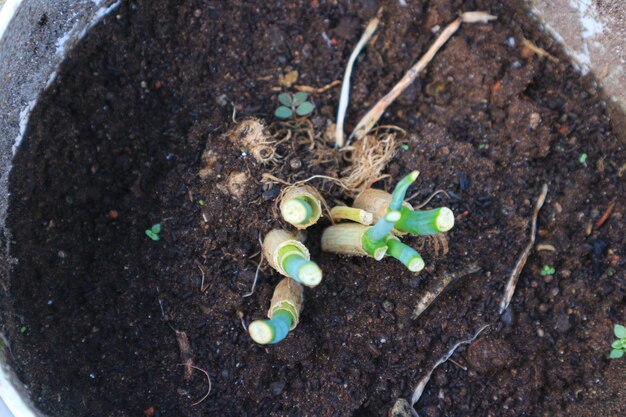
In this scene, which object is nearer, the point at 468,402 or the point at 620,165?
the point at 468,402

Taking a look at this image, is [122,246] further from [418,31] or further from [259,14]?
[418,31]

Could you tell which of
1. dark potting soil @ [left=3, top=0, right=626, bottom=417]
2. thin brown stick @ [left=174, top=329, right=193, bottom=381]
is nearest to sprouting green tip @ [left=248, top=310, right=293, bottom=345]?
dark potting soil @ [left=3, top=0, right=626, bottom=417]

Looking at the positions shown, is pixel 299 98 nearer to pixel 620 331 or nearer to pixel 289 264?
pixel 289 264

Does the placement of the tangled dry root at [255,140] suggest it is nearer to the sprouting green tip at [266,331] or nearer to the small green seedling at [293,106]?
the small green seedling at [293,106]

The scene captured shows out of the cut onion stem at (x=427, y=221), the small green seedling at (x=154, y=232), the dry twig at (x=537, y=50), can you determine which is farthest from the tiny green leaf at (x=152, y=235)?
the dry twig at (x=537, y=50)

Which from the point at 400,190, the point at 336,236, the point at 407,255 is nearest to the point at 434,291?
the point at 336,236

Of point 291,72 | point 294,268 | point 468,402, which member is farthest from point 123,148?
point 468,402

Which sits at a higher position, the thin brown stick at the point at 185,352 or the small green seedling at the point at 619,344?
the thin brown stick at the point at 185,352
